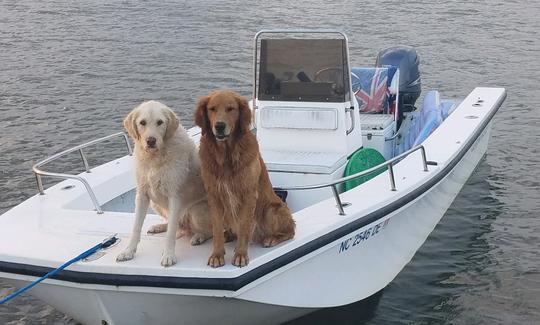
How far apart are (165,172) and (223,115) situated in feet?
1.92

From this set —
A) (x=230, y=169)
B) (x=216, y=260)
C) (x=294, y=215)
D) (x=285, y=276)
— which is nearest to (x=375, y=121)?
(x=294, y=215)

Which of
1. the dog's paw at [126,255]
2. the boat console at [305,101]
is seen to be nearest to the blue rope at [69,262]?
the dog's paw at [126,255]

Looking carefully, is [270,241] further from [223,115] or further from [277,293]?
[223,115]

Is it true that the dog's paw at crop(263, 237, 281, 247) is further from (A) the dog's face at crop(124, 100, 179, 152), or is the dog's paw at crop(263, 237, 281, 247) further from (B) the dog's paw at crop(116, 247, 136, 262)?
(A) the dog's face at crop(124, 100, 179, 152)

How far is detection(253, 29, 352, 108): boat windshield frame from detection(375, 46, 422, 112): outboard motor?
2.52 meters

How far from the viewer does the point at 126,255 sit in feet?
15.7

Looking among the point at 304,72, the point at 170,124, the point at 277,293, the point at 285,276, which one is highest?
the point at 170,124

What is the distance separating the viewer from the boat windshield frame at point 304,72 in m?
6.94

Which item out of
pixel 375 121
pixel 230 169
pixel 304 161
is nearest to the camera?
pixel 230 169

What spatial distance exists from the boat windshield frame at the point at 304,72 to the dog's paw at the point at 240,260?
261cm

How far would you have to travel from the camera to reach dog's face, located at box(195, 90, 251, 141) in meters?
4.39

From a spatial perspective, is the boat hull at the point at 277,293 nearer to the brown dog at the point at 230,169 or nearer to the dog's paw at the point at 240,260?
the dog's paw at the point at 240,260

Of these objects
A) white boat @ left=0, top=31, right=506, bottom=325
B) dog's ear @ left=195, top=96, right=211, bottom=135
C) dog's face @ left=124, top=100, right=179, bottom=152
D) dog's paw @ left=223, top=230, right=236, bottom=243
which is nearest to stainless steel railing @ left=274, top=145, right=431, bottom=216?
white boat @ left=0, top=31, right=506, bottom=325

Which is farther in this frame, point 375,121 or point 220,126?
point 375,121
